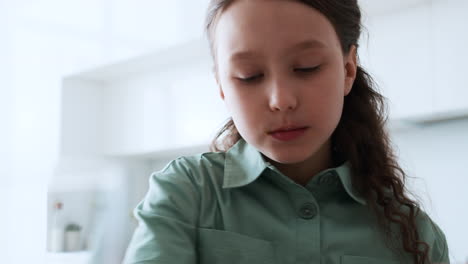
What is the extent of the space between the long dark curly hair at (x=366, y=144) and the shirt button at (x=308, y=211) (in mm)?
77

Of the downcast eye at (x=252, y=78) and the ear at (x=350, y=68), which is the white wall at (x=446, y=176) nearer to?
the ear at (x=350, y=68)

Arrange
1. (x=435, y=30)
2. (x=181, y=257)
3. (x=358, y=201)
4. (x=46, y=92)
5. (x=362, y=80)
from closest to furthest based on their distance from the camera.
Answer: (x=181, y=257) < (x=358, y=201) < (x=362, y=80) < (x=435, y=30) < (x=46, y=92)

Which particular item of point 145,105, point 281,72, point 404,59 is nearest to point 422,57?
point 404,59

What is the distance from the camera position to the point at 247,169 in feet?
2.39

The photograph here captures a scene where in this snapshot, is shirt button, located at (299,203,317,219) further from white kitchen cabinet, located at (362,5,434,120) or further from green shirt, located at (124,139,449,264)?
white kitchen cabinet, located at (362,5,434,120)

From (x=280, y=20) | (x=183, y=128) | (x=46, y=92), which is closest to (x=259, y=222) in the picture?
(x=280, y=20)

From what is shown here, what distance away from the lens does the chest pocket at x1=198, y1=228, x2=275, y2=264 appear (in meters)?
0.67

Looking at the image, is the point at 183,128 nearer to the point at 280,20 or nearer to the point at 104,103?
the point at 104,103

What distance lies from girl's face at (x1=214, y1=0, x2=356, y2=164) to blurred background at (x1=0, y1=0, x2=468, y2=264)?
1.57 metres

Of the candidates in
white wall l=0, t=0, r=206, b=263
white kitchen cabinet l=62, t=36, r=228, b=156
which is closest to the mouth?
white kitchen cabinet l=62, t=36, r=228, b=156

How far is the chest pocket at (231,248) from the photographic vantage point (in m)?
0.67

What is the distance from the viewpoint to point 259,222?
0.70 metres

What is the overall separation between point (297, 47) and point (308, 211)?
21 cm

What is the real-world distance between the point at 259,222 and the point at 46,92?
243cm
